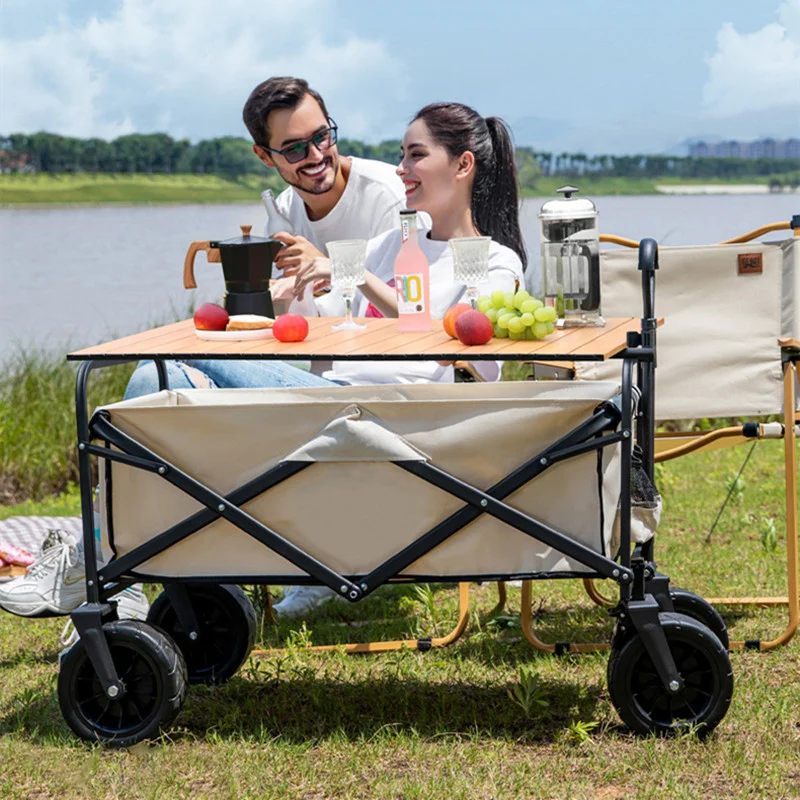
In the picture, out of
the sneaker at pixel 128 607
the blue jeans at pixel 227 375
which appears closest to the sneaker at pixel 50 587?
the sneaker at pixel 128 607

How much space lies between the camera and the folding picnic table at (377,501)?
2.49 m

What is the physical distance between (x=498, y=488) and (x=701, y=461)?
395 centimetres

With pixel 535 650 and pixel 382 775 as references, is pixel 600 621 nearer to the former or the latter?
pixel 535 650

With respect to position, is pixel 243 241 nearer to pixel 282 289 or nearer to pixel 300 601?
pixel 282 289

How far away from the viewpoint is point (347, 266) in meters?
2.89

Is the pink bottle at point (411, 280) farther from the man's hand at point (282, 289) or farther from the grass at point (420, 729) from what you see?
the grass at point (420, 729)

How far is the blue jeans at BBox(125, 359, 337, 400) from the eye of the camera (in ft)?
10.5

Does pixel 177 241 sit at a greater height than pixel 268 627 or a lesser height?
greater

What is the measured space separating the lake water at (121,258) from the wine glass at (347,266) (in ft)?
1.29

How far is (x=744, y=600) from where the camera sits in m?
3.59

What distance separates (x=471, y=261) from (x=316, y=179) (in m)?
1.17

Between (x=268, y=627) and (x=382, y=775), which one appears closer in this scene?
(x=382, y=775)

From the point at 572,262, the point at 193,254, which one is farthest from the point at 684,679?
the point at 193,254

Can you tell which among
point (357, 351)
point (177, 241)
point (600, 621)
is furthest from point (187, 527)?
point (177, 241)
